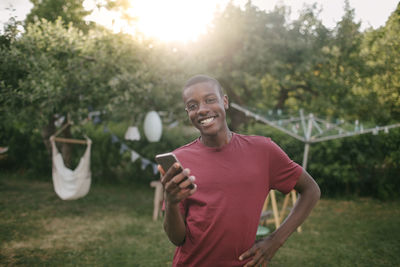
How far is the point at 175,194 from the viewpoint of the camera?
1262 mm

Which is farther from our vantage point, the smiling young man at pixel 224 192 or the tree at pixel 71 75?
the tree at pixel 71 75

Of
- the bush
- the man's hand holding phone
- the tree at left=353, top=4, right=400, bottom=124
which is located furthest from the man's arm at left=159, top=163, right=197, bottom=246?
the bush

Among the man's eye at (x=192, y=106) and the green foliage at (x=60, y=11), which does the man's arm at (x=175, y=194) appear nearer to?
the man's eye at (x=192, y=106)

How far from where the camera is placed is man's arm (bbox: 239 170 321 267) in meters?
1.51

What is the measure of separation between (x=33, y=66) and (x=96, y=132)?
4224 millimetres

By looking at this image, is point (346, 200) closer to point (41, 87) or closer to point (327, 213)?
point (327, 213)

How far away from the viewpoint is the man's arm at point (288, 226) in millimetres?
1512

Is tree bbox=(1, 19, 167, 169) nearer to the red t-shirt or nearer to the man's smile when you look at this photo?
the man's smile

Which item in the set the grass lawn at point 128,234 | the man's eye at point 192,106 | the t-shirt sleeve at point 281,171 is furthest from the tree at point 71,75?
the t-shirt sleeve at point 281,171

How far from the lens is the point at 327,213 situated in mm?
7055

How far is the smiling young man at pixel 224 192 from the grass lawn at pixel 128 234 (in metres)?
3.38

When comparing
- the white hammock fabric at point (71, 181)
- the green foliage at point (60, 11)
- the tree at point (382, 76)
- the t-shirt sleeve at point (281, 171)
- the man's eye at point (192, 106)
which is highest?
the green foliage at point (60, 11)

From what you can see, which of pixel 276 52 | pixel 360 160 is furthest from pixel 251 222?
pixel 276 52

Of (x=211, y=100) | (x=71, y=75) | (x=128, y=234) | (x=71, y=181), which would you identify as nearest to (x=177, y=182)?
(x=211, y=100)
